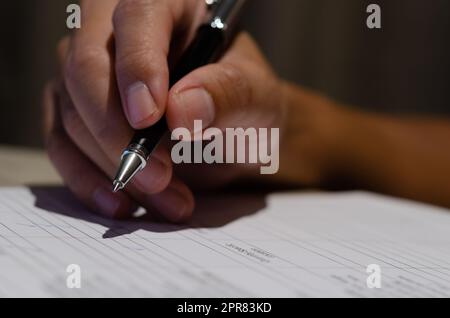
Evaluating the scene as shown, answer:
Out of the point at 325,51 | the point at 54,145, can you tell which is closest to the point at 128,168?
the point at 54,145

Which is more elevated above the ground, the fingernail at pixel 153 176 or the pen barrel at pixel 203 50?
the pen barrel at pixel 203 50

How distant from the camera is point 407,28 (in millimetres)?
1109

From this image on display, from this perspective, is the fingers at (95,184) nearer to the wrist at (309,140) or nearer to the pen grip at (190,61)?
the pen grip at (190,61)

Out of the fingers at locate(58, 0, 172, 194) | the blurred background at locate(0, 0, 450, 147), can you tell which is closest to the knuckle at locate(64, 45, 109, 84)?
the fingers at locate(58, 0, 172, 194)

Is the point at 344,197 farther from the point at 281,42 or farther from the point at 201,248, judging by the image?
the point at 281,42

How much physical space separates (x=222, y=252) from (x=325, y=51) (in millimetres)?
875

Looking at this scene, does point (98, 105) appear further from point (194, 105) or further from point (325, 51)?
point (325, 51)

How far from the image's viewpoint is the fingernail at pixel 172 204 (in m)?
0.40

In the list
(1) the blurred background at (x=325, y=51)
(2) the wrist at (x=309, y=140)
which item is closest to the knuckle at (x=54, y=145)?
(2) the wrist at (x=309, y=140)

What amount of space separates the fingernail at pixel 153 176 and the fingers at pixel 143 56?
3cm

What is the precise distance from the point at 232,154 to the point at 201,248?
0.57 feet

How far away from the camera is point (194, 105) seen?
368mm
